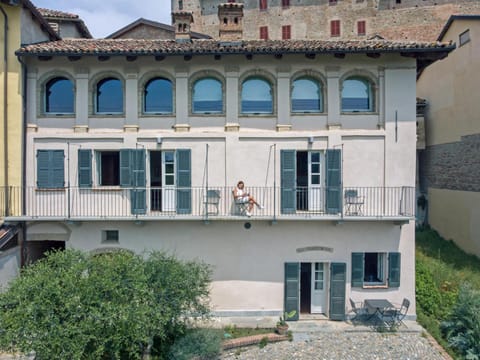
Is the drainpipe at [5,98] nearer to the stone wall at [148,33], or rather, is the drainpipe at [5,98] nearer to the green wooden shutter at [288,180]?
→ the green wooden shutter at [288,180]

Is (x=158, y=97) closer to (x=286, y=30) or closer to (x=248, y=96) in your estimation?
(x=248, y=96)

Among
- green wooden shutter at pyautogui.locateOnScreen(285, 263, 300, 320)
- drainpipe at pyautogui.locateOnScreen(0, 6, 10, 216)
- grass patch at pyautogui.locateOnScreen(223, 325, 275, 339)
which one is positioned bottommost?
grass patch at pyautogui.locateOnScreen(223, 325, 275, 339)

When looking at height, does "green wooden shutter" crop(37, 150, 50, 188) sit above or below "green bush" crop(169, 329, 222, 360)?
above

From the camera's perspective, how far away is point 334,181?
11.6m

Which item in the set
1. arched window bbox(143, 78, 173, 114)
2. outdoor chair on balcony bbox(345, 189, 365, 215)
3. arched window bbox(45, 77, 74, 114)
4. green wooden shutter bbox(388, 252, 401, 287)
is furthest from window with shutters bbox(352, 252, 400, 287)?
arched window bbox(45, 77, 74, 114)

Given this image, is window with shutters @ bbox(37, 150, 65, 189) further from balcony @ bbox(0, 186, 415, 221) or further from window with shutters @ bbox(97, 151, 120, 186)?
window with shutters @ bbox(97, 151, 120, 186)

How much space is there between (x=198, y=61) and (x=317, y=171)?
231 inches

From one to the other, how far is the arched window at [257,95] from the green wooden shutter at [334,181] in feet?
9.18

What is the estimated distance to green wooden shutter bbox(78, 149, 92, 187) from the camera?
11766 millimetres

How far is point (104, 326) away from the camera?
7.64 meters

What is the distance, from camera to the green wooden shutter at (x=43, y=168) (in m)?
11.8

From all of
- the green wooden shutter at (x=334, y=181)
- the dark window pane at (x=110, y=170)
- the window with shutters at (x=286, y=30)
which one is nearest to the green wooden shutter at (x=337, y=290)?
the green wooden shutter at (x=334, y=181)

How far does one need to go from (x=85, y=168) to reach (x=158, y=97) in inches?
144

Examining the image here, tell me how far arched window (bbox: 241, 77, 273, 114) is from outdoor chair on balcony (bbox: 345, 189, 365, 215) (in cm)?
413
